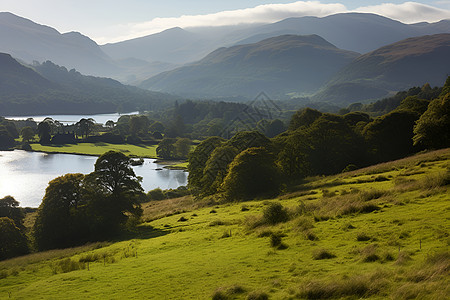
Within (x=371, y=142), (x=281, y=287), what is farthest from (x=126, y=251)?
(x=371, y=142)

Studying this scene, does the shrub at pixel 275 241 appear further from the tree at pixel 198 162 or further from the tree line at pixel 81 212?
the tree at pixel 198 162

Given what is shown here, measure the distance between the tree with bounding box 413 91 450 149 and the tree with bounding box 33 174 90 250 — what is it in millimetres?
49209

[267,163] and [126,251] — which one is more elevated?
[267,163]

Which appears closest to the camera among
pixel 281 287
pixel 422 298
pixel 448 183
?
pixel 422 298

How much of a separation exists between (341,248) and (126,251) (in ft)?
53.9

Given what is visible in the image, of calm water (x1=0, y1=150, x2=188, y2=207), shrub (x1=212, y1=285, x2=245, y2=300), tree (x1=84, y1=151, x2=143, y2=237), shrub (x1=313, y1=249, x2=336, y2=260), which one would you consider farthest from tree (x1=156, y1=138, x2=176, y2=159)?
shrub (x1=212, y1=285, x2=245, y2=300)

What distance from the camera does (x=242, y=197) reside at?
47938 millimetres

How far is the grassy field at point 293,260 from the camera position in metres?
12.9

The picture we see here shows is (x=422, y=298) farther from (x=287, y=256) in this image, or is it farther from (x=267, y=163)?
(x=267, y=163)

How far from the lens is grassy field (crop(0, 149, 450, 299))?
12.9m

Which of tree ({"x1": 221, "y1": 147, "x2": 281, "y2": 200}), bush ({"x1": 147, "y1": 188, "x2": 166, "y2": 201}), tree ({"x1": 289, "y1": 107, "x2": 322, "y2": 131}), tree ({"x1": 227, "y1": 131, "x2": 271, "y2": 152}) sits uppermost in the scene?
tree ({"x1": 289, "y1": 107, "x2": 322, "y2": 131})

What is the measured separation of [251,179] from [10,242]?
97.5 ft

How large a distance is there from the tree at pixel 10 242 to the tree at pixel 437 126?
182 ft

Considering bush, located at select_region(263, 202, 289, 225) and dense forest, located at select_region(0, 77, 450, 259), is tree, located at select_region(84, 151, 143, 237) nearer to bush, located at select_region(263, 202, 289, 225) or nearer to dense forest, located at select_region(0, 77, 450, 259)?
dense forest, located at select_region(0, 77, 450, 259)
